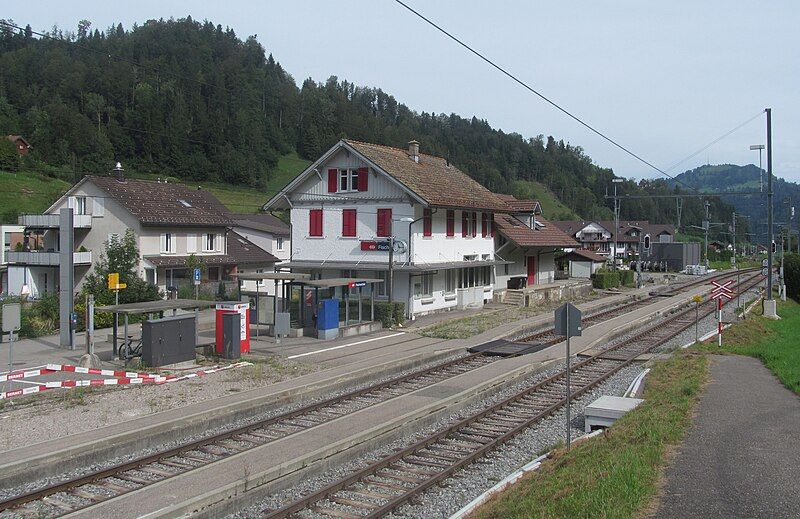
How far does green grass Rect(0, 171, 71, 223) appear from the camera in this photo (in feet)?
237

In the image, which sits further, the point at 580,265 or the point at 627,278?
the point at 580,265

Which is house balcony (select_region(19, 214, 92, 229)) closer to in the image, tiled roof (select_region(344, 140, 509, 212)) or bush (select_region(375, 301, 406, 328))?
tiled roof (select_region(344, 140, 509, 212))

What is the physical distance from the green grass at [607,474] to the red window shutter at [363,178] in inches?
882

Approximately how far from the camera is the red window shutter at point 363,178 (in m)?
34.5

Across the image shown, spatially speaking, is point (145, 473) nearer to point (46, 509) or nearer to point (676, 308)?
point (46, 509)

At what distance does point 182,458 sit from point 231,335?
378 inches

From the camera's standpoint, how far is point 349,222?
34969 millimetres

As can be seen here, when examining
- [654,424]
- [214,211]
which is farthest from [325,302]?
[214,211]

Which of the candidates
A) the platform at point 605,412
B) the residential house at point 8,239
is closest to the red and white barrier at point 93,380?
the platform at point 605,412

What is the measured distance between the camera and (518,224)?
156ft

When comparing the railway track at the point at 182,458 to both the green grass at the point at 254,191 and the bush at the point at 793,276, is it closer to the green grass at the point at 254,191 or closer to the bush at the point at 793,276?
the bush at the point at 793,276

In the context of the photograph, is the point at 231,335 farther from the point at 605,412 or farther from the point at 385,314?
the point at 605,412

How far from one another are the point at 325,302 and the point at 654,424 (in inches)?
645

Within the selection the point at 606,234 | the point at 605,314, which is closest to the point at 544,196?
the point at 606,234
